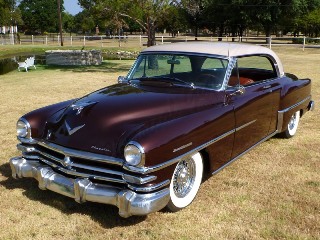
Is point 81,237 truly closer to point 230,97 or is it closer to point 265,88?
point 230,97

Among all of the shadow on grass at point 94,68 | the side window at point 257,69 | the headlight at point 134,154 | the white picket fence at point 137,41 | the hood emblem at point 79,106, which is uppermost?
the white picket fence at point 137,41

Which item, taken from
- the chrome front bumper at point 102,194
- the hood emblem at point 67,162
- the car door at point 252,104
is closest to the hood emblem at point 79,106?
the hood emblem at point 67,162

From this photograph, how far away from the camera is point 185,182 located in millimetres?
3762

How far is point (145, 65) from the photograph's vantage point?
4.86m

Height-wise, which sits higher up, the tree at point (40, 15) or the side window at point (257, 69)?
the tree at point (40, 15)

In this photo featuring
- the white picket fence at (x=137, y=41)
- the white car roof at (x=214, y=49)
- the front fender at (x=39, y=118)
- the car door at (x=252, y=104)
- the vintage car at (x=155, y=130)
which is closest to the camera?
the vintage car at (x=155, y=130)

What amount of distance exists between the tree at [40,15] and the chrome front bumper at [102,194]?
96.5m

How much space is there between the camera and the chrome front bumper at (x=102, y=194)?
10.3ft

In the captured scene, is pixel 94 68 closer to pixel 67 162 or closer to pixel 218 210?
pixel 67 162

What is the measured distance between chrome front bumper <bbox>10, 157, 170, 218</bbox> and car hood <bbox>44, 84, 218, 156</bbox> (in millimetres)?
317

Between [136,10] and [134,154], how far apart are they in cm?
1329

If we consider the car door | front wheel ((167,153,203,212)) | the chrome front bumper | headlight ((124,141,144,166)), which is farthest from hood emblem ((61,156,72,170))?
the car door

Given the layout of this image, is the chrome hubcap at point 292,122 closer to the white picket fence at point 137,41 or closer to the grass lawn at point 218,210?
the grass lawn at point 218,210

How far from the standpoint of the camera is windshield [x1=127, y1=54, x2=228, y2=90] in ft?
14.4
